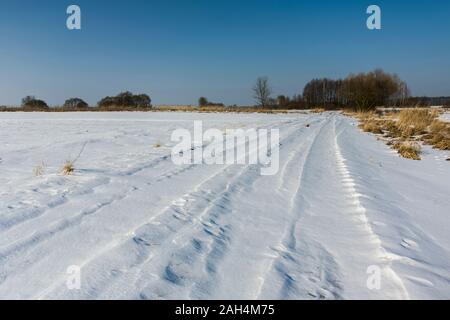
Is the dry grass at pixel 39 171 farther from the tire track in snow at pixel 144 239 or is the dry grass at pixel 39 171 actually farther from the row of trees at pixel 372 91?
the row of trees at pixel 372 91

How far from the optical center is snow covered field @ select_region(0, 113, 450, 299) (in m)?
2.03

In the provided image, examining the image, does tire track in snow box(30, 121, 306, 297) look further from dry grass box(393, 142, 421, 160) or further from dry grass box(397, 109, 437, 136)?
dry grass box(397, 109, 437, 136)

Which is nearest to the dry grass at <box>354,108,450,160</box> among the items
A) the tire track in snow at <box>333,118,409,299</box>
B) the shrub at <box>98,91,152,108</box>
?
the tire track in snow at <box>333,118,409,299</box>

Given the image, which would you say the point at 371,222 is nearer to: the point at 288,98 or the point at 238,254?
the point at 238,254

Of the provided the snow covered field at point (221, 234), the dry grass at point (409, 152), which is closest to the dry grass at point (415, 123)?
the dry grass at point (409, 152)

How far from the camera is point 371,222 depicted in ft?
10.3

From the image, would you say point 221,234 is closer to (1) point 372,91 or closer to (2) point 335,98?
(1) point 372,91

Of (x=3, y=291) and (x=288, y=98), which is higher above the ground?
(x=288, y=98)

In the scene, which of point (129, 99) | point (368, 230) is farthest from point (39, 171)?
point (129, 99)

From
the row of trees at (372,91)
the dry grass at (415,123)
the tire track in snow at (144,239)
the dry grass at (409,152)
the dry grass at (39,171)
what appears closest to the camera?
the tire track in snow at (144,239)

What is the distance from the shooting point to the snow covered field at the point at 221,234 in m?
2.03

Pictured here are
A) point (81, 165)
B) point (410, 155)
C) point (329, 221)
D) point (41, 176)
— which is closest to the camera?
point (329, 221)
